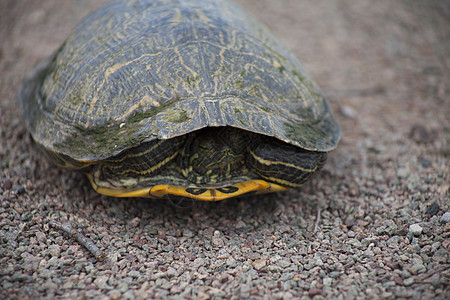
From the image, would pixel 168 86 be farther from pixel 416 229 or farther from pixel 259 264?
pixel 416 229

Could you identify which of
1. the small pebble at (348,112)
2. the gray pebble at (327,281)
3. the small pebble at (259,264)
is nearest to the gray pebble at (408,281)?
the gray pebble at (327,281)

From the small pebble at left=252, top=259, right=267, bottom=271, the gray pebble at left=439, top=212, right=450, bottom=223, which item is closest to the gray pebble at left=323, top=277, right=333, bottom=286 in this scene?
the small pebble at left=252, top=259, right=267, bottom=271

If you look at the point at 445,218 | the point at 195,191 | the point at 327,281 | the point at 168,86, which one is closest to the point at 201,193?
the point at 195,191

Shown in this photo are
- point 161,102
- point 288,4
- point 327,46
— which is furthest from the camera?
point 288,4

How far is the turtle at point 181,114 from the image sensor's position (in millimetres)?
2721

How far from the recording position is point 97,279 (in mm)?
2396

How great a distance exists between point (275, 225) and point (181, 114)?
123 cm

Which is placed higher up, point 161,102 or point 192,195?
point 161,102

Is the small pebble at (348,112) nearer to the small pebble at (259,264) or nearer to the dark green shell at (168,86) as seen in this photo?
the dark green shell at (168,86)

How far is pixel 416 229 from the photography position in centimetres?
275

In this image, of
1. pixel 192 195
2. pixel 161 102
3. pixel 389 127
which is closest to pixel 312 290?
pixel 192 195

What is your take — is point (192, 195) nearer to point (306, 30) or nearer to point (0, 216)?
point (0, 216)

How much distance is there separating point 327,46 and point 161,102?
4.00 meters

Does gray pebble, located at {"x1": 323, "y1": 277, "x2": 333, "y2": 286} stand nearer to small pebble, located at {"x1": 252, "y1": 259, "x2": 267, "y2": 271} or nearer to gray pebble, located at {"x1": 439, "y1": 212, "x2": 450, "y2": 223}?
small pebble, located at {"x1": 252, "y1": 259, "x2": 267, "y2": 271}
